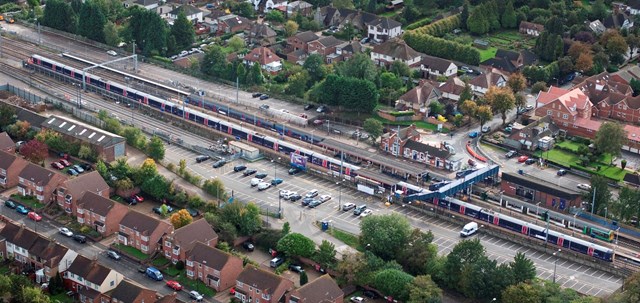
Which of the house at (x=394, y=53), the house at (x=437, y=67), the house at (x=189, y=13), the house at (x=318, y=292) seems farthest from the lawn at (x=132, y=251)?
the house at (x=189, y=13)

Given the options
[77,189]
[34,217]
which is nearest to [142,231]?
[77,189]

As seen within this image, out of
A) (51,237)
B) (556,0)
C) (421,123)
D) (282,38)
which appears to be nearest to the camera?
(51,237)

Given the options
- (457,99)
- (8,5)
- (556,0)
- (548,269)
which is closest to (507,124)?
(457,99)

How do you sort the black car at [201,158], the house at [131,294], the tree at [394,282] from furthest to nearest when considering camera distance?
the black car at [201,158], the tree at [394,282], the house at [131,294]

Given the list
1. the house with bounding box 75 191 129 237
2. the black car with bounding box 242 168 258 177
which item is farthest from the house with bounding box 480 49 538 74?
the house with bounding box 75 191 129 237

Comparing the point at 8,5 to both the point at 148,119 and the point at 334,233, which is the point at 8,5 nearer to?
the point at 148,119

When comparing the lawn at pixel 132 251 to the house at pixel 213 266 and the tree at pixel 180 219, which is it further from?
the house at pixel 213 266

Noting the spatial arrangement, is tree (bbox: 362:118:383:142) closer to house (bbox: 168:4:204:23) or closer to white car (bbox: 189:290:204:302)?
white car (bbox: 189:290:204:302)
